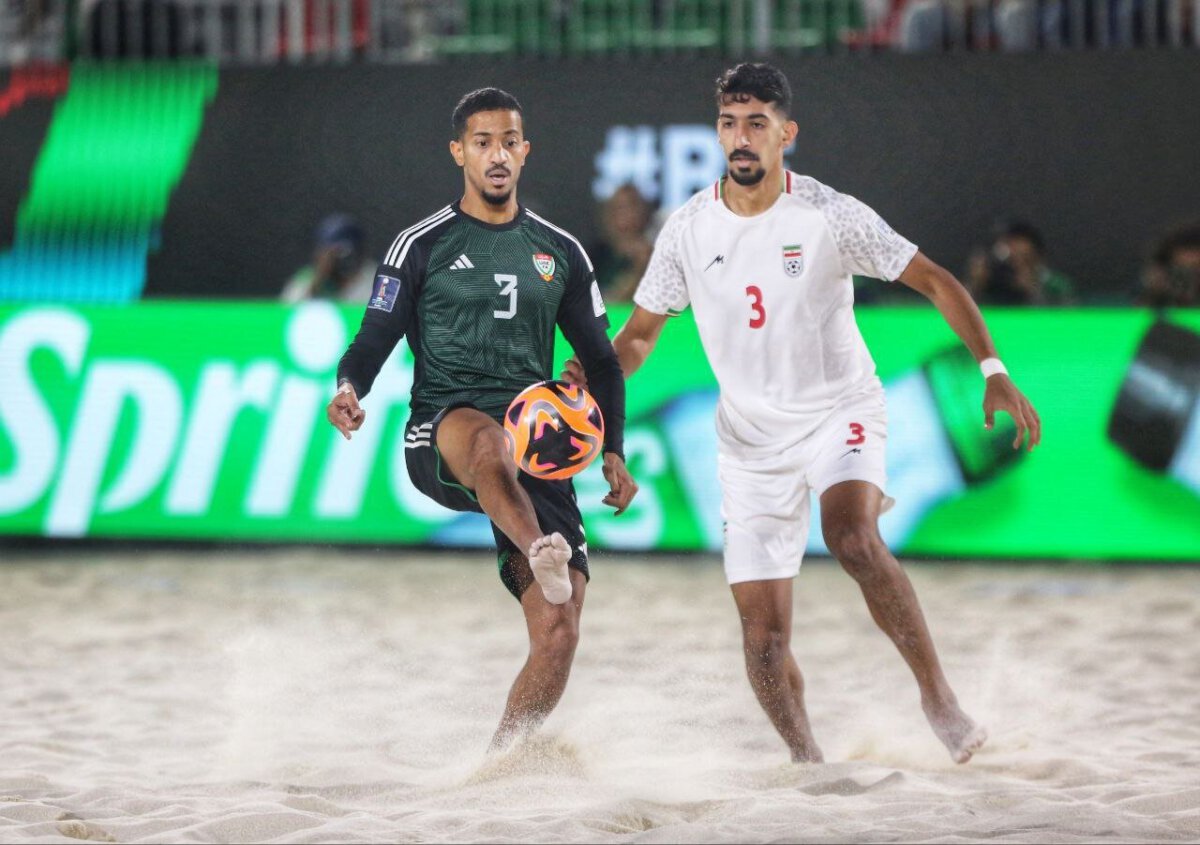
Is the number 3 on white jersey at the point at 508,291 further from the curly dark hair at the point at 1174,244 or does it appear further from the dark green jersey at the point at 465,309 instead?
the curly dark hair at the point at 1174,244

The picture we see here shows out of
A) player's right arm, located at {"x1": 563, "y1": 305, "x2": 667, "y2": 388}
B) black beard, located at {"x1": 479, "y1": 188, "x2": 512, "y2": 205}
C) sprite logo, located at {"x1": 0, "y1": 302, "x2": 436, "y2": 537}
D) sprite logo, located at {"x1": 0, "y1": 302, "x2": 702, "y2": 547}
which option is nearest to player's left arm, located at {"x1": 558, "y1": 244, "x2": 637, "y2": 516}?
player's right arm, located at {"x1": 563, "y1": 305, "x2": 667, "y2": 388}

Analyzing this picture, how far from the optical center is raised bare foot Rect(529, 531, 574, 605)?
514cm

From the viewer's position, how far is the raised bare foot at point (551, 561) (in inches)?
203

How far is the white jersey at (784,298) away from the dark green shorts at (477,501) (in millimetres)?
603

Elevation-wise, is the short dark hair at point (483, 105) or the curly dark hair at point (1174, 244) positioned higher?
the short dark hair at point (483, 105)

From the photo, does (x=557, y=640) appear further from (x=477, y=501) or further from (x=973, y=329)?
(x=973, y=329)

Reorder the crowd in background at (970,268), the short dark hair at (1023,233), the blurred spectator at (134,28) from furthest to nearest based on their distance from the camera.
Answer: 1. the blurred spectator at (134,28)
2. the short dark hair at (1023,233)
3. the crowd in background at (970,268)

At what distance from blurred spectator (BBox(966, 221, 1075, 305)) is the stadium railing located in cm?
193

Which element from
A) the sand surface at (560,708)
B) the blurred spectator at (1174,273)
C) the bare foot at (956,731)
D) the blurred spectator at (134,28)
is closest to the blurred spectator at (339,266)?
the sand surface at (560,708)

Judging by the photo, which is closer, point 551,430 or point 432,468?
point 551,430

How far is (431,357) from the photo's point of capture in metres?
5.77

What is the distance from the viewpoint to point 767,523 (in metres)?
5.80

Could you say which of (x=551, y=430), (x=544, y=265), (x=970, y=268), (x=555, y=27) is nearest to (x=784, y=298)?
(x=544, y=265)

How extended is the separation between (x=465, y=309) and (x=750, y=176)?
40.2 inches
